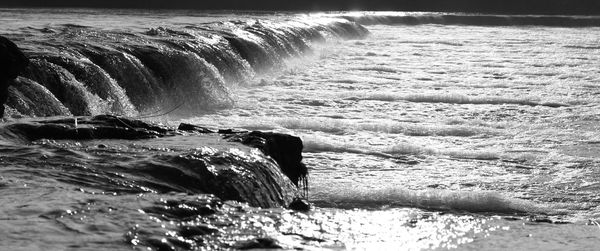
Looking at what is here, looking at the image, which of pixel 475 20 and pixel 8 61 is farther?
pixel 475 20

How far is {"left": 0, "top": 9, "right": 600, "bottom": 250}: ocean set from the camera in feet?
15.1

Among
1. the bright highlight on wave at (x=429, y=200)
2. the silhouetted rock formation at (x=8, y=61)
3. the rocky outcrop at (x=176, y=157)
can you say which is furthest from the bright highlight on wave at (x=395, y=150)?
the silhouetted rock formation at (x=8, y=61)

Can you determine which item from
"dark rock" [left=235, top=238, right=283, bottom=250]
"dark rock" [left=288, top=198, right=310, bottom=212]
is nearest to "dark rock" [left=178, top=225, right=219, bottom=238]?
"dark rock" [left=235, top=238, right=283, bottom=250]

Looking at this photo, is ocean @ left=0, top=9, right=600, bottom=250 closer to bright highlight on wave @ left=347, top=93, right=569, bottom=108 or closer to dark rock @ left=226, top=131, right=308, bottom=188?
bright highlight on wave @ left=347, top=93, right=569, bottom=108

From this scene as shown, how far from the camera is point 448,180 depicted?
905 centimetres

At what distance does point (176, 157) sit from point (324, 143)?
503cm

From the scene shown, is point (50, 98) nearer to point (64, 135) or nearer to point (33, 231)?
point (64, 135)

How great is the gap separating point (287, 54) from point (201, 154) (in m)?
18.0

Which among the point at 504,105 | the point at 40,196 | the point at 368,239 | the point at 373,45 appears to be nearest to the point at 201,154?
the point at 40,196

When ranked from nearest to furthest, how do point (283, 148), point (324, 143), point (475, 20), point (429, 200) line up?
point (283, 148)
point (429, 200)
point (324, 143)
point (475, 20)

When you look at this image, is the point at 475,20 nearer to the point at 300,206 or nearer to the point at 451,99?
the point at 451,99

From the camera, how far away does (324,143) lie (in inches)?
432

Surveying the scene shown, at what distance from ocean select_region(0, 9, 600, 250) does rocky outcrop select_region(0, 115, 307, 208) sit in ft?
0.12

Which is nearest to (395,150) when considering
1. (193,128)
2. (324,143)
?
(324,143)
